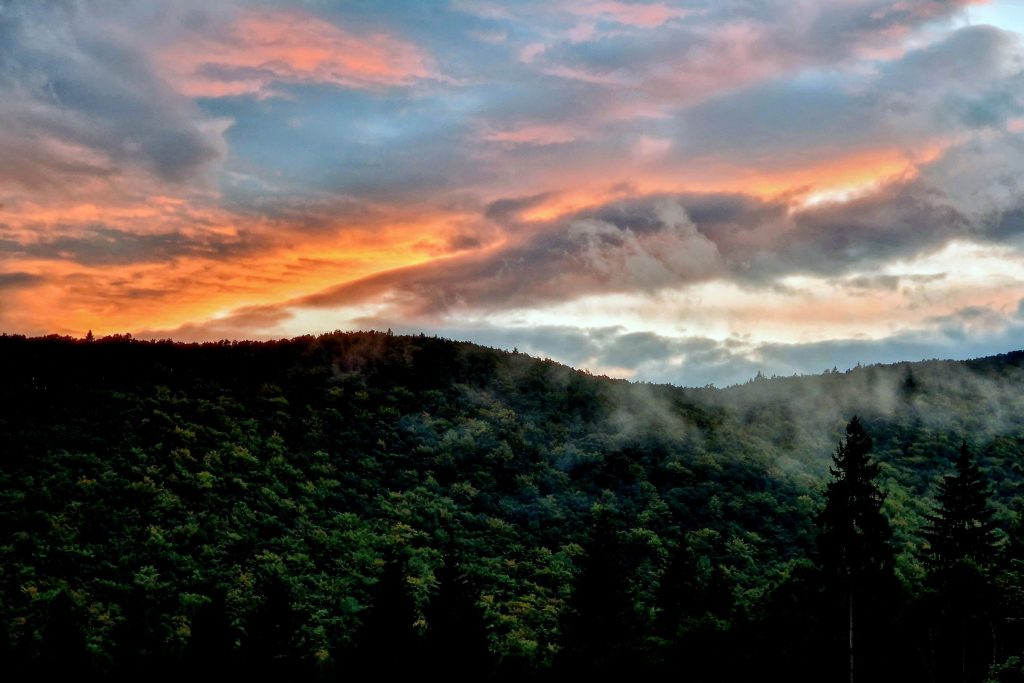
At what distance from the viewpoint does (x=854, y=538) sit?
1212 inches

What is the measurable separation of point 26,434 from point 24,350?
508 inches

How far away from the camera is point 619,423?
3211 inches

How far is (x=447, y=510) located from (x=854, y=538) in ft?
112

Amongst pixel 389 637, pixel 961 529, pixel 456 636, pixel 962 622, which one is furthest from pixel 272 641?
pixel 961 529

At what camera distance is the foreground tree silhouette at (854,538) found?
3045cm

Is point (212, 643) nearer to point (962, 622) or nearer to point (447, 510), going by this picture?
point (447, 510)

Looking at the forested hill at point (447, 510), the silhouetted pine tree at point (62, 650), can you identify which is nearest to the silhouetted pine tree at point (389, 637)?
the forested hill at point (447, 510)

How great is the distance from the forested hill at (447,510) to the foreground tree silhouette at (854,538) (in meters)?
2.97

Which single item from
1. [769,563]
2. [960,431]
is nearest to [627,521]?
[769,563]

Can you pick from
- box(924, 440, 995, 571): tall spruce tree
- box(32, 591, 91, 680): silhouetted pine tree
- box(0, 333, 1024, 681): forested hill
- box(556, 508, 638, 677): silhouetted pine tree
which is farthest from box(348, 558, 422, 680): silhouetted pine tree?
box(924, 440, 995, 571): tall spruce tree

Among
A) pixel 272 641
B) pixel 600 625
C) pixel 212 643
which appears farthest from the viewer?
pixel 600 625

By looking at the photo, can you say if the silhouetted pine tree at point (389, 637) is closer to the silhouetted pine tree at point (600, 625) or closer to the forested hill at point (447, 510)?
the forested hill at point (447, 510)

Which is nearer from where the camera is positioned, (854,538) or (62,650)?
(854,538)

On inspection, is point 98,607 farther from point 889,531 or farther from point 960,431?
point 960,431
